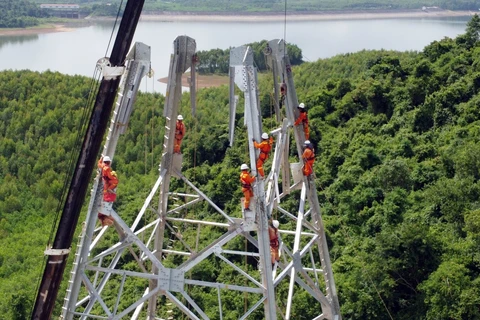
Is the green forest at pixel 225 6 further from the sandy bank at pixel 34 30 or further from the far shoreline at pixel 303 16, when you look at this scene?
the sandy bank at pixel 34 30

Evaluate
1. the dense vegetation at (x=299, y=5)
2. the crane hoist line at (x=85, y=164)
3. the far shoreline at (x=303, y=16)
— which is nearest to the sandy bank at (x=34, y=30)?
the dense vegetation at (x=299, y=5)

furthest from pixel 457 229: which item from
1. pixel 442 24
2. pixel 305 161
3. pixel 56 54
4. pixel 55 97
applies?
pixel 442 24

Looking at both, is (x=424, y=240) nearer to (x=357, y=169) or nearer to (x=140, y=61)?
(x=357, y=169)

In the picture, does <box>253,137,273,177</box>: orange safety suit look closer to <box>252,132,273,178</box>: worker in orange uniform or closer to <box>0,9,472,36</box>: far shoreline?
<box>252,132,273,178</box>: worker in orange uniform

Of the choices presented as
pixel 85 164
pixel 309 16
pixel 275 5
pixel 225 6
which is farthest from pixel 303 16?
pixel 85 164

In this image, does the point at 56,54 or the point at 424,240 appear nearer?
the point at 424,240

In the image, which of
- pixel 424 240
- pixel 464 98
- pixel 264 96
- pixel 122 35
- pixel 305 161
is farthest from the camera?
pixel 264 96

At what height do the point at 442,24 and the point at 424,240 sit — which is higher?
the point at 424,240

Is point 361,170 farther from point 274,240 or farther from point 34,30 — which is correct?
point 34,30
